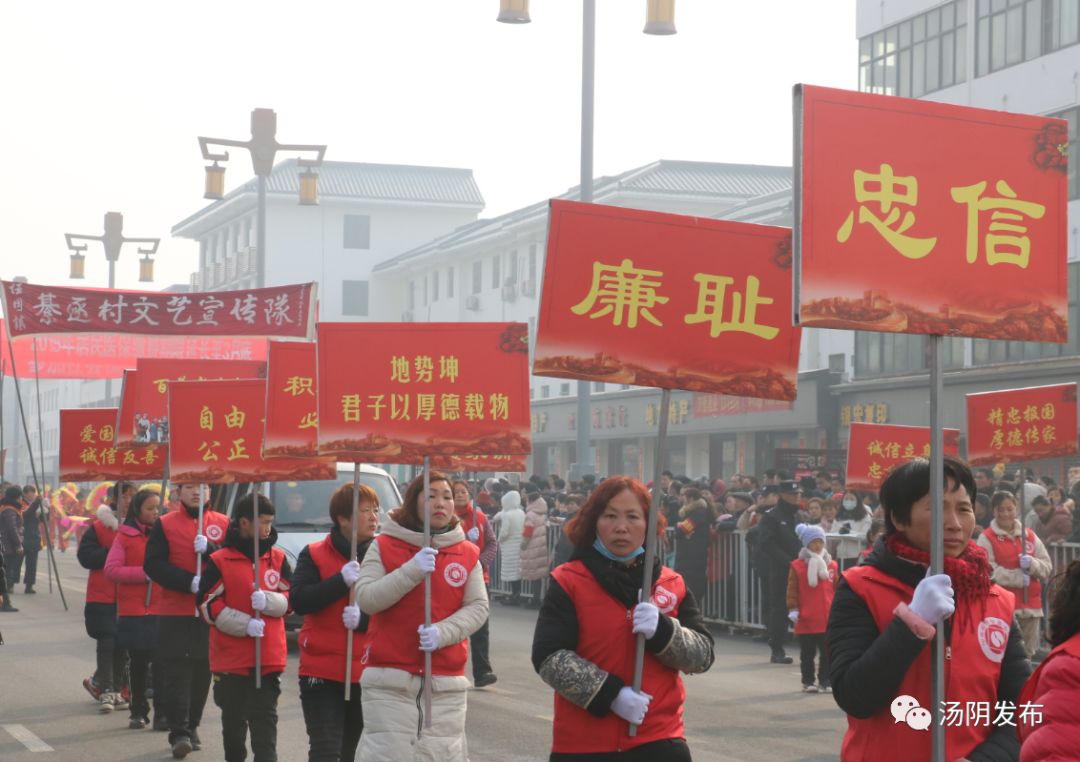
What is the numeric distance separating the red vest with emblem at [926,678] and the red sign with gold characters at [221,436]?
23.2 feet

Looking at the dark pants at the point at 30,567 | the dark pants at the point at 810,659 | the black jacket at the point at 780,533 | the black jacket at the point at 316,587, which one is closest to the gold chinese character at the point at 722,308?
the black jacket at the point at 316,587

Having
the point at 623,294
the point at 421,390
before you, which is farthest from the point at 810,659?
the point at 623,294

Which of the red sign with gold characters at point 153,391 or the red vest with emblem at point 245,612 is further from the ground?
the red sign with gold characters at point 153,391

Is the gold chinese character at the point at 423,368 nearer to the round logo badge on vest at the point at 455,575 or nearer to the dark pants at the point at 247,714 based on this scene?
the round logo badge on vest at the point at 455,575

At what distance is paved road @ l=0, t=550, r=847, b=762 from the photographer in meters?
10.9

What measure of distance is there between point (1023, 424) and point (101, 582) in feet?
24.4

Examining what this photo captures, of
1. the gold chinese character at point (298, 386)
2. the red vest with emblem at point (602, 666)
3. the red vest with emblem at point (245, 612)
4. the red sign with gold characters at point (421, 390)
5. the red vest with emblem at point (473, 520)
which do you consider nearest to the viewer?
the red vest with emblem at point (602, 666)

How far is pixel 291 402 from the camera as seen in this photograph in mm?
10945

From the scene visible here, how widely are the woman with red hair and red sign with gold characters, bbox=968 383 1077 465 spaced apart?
29.2ft

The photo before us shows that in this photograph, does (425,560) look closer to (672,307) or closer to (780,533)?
(672,307)

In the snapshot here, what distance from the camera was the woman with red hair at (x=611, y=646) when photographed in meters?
5.21

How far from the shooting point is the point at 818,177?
15.2 feet

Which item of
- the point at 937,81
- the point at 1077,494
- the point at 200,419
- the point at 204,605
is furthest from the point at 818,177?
the point at 937,81

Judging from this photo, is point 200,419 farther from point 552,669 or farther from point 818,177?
point 818,177
